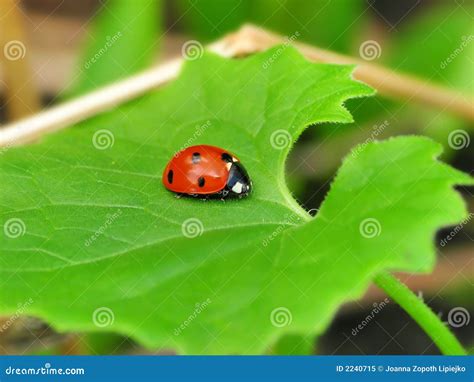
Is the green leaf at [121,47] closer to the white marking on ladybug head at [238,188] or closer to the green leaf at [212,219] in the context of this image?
the green leaf at [212,219]

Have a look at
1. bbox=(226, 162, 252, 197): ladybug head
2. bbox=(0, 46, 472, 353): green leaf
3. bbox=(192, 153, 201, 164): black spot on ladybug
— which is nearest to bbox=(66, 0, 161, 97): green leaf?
bbox=(0, 46, 472, 353): green leaf

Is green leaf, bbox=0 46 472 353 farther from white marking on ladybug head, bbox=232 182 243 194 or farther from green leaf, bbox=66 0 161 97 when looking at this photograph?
green leaf, bbox=66 0 161 97

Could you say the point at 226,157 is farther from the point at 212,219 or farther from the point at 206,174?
the point at 212,219

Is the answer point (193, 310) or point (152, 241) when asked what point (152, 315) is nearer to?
point (193, 310)

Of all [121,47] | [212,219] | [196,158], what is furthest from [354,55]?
[212,219]

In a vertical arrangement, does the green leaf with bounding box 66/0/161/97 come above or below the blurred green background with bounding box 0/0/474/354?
above

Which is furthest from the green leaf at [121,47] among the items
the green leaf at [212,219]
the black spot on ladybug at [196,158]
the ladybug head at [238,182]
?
the ladybug head at [238,182]

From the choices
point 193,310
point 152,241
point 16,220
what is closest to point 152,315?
point 193,310
